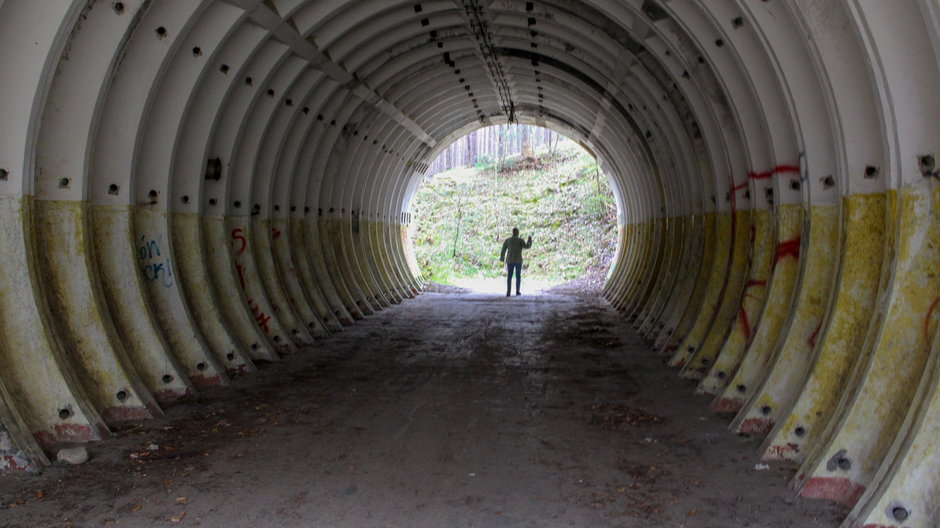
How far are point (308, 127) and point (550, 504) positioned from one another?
7.19 m

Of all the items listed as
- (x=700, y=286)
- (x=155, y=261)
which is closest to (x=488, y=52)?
(x=700, y=286)

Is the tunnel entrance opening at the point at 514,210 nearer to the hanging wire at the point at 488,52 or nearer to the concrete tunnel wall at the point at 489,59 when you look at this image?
the hanging wire at the point at 488,52

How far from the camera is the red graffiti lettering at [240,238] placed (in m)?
8.95

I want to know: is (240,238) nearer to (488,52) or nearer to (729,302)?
(488,52)

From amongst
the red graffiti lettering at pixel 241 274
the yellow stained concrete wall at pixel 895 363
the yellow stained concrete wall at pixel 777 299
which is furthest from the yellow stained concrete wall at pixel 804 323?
the red graffiti lettering at pixel 241 274

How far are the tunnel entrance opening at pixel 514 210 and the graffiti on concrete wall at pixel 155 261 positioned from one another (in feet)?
49.5

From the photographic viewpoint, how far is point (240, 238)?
29.5 feet

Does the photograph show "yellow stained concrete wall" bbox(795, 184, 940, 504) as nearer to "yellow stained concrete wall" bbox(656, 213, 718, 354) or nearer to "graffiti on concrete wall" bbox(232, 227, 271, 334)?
"yellow stained concrete wall" bbox(656, 213, 718, 354)

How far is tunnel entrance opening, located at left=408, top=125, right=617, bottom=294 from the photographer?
27.5 meters

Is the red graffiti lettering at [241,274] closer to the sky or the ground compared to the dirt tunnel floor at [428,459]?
closer to the sky

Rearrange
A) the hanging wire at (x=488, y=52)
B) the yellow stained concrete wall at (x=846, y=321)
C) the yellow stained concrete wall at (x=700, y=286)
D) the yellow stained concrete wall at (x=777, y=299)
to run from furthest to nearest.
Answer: the hanging wire at (x=488, y=52) < the yellow stained concrete wall at (x=700, y=286) < the yellow stained concrete wall at (x=777, y=299) < the yellow stained concrete wall at (x=846, y=321)

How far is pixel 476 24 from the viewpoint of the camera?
9969mm

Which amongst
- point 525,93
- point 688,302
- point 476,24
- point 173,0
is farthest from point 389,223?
point 173,0

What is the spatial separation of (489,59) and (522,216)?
19946 mm
